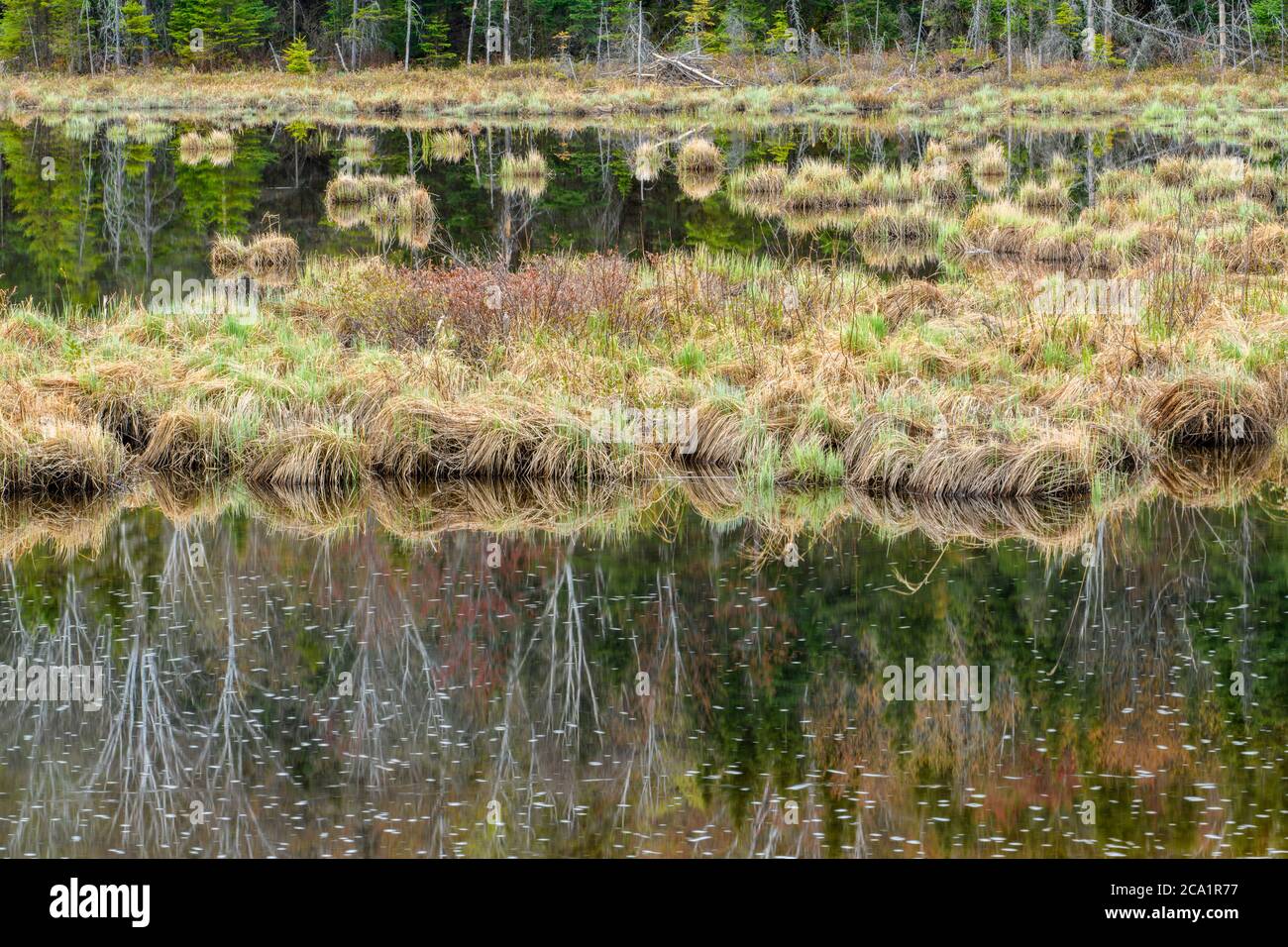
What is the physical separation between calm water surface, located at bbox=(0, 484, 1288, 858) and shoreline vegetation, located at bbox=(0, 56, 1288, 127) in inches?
1249

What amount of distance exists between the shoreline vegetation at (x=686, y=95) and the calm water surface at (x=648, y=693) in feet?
104

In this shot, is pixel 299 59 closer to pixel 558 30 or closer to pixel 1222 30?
pixel 558 30

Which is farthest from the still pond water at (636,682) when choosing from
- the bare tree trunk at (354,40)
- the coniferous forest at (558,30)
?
the bare tree trunk at (354,40)

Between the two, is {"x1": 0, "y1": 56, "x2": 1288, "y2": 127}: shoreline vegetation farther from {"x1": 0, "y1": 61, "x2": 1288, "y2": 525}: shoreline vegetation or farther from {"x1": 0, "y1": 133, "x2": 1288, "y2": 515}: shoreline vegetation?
{"x1": 0, "y1": 133, "x2": 1288, "y2": 515}: shoreline vegetation

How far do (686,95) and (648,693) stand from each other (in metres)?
43.9

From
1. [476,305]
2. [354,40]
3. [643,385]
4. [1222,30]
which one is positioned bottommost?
[643,385]

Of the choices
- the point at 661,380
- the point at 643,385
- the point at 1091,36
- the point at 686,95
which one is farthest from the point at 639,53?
the point at 643,385

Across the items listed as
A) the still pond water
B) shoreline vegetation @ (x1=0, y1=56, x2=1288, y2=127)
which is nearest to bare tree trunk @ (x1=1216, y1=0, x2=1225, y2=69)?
shoreline vegetation @ (x1=0, y1=56, x2=1288, y2=127)

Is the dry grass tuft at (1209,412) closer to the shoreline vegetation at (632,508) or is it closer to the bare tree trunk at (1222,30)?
the shoreline vegetation at (632,508)

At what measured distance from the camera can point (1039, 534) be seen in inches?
392

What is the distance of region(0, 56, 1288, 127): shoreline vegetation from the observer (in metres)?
43.1

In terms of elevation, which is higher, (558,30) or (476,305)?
(558,30)

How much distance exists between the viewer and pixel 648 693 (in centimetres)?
709
